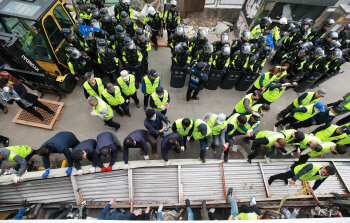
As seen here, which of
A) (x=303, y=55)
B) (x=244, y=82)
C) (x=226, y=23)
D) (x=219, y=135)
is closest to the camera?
(x=219, y=135)

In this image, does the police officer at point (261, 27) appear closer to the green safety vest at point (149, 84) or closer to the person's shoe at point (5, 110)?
the green safety vest at point (149, 84)

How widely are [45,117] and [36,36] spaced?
244cm

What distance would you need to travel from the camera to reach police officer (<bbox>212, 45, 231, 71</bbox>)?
5.31 meters

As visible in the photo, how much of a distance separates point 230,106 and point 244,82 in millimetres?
1038

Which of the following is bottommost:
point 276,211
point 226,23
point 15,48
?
point 276,211

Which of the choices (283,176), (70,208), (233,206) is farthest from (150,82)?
(283,176)

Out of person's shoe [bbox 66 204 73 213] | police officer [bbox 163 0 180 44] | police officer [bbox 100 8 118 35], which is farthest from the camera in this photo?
police officer [bbox 163 0 180 44]

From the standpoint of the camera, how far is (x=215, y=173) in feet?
13.4

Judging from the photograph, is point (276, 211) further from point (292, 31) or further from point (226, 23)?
point (226, 23)

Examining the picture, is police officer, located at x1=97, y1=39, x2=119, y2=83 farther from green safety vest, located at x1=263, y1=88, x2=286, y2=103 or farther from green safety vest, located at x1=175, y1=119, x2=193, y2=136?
green safety vest, located at x1=263, y1=88, x2=286, y2=103

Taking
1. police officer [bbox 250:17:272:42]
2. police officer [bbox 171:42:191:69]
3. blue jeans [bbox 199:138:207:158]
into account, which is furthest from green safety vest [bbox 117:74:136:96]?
police officer [bbox 250:17:272:42]

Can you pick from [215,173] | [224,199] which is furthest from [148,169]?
[224,199]

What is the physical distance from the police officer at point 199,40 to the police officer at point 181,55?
0.78 m

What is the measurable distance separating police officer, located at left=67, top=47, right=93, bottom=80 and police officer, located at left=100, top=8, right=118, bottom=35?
1745mm
